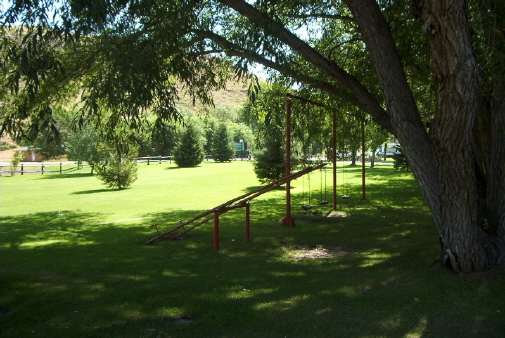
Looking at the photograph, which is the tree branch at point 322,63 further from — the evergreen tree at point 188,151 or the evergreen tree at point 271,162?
the evergreen tree at point 188,151

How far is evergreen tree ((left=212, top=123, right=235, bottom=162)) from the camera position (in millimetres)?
65125

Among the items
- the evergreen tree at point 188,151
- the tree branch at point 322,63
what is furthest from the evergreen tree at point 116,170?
the evergreen tree at point 188,151

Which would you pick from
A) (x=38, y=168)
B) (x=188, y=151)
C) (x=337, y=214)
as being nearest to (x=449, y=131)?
(x=337, y=214)

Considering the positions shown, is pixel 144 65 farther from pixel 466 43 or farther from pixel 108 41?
pixel 466 43

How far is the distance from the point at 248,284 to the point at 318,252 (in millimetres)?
2807

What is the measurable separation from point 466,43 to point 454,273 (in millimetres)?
3011

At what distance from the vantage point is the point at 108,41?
7.34 metres

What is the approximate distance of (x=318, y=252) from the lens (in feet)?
30.2

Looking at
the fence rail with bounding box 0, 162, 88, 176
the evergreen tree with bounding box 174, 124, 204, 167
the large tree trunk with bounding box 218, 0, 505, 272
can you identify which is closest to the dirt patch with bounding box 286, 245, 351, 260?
the large tree trunk with bounding box 218, 0, 505, 272

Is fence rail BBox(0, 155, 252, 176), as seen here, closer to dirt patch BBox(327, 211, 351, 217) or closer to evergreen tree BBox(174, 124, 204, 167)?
evergreen tree BBox(174, 124, 204, 167)

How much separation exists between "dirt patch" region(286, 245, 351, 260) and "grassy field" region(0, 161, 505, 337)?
0.02 metres

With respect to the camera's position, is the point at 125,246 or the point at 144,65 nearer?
the point at 144,65

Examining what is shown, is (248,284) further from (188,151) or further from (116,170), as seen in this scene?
(188,151)

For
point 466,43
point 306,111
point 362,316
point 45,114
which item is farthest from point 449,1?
point 306,111
